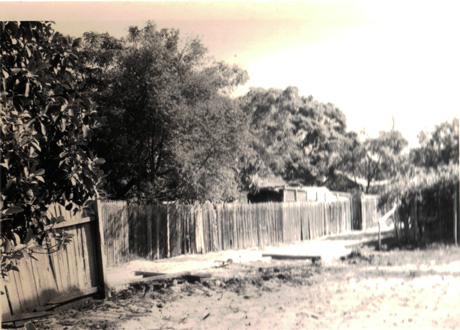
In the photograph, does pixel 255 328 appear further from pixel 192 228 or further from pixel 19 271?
pixel 19 271

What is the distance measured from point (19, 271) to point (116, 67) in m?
1.71

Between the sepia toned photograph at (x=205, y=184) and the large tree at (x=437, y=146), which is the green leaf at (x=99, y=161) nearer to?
the sepia toned photograph at (x=205, y=184)

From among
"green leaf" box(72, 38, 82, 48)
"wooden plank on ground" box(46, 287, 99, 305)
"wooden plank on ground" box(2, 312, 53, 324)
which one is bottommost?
"wooden plank on ground" box(2, 312, 53, 324)

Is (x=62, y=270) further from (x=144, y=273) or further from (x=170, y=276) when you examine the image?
(x=170, y=276)

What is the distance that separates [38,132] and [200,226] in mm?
1384

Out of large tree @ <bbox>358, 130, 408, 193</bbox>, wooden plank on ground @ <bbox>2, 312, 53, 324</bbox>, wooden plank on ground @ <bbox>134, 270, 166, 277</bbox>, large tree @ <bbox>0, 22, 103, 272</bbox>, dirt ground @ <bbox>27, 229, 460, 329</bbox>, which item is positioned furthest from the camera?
wooden plank on ground @ <bbox>134, 270, 166, 277</bbox>

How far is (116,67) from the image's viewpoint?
13.1 ft

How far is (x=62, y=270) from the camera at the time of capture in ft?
13.7

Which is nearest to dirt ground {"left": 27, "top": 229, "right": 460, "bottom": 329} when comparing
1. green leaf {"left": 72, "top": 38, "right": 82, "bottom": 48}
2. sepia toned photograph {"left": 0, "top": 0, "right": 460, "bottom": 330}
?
sepia toned photograph {"left": 0, "top": 0, "right": 460, "bottom": 330}

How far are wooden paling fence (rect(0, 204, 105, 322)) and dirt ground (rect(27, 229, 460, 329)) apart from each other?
17 centimetres

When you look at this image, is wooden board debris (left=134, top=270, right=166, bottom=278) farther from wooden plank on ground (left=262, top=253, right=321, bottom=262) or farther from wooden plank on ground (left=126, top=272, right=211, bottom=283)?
wooden plank on ground (left=262, top=253, right=321, bottom=262)

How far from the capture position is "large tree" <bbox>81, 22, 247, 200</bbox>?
3936mm

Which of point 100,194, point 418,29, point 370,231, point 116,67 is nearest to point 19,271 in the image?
point 100,194

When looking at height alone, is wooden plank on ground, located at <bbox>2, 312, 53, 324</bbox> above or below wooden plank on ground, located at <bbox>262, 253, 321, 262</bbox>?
below
